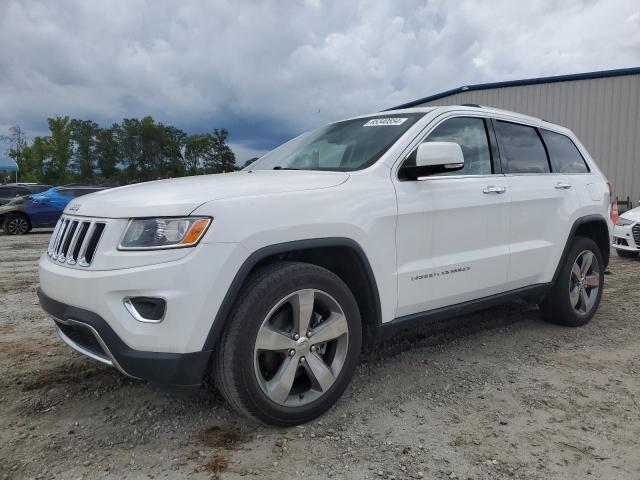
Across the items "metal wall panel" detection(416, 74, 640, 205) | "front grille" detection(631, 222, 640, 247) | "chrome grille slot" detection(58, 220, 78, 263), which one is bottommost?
"front grille" detection(631, 222, 640, 247)

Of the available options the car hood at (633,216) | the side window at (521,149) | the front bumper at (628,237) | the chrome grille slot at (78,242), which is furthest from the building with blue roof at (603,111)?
the chrome grille slot at (78,242)

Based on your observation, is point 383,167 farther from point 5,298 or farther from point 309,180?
point 5,298

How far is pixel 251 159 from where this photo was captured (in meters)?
4.91

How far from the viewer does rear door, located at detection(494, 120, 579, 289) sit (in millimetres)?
3849

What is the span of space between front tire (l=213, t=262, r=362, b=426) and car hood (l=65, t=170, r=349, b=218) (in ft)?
1.39

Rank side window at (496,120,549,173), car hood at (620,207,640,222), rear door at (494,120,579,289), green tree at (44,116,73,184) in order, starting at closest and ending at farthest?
rear door at (494,120,579,289), side window at (496,120,549,173), car hood at (620,207,640,222), green tree at (44,116,73,184)

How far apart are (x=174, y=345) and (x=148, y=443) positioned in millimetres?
647

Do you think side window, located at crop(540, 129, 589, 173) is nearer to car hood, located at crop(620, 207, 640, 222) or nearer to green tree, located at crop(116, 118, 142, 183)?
car hood, located at crop(620, 207, 640, 222)

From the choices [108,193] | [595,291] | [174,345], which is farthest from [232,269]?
[595,291]

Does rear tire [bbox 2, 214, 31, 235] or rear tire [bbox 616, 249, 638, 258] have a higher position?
rear tire [bbox 2, 214, 31, 235]

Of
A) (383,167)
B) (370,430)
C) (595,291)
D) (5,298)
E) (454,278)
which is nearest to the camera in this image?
(370,430)

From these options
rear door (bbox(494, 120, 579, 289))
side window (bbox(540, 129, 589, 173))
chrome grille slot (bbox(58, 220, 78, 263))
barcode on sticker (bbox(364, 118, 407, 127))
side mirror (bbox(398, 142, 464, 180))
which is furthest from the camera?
side window (bbox(540, 129, 589, 173))

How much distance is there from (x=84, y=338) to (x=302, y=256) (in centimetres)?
120

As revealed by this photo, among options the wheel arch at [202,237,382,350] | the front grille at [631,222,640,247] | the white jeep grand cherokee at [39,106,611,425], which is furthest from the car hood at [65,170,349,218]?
the front grille at [631,222,640,247]
